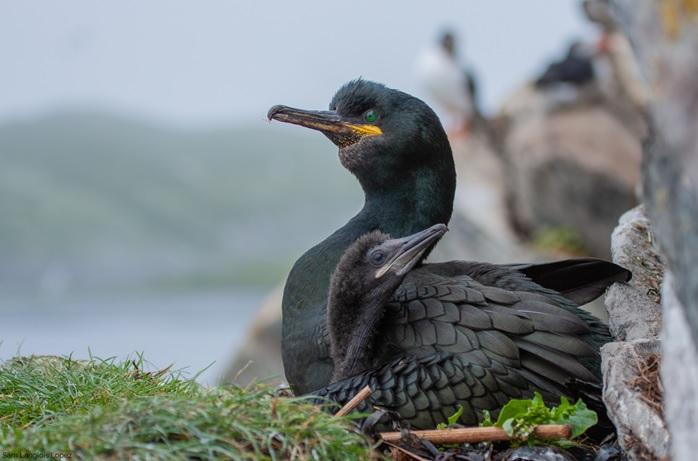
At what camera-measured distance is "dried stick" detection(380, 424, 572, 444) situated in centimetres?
416

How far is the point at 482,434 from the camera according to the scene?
13.7 ft

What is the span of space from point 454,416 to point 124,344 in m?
18.5

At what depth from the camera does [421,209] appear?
19.4 ft

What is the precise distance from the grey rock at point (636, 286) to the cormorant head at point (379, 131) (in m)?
1.05

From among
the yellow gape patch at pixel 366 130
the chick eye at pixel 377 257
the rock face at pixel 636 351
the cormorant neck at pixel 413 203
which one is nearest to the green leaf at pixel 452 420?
the rock face at pixel 636 351

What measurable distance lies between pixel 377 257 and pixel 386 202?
97 centimetres

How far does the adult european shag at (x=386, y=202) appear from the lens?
5.53 m

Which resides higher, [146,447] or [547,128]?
[547,128]

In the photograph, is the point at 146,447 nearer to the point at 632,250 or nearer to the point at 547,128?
the point at 632,250

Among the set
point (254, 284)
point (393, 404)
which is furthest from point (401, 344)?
point (254, 284)

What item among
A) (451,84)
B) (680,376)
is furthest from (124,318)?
(680,376)

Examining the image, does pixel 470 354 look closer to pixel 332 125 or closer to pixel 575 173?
pixel 332 125

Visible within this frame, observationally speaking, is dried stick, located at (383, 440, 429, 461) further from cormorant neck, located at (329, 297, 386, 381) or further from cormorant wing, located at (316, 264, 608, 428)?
cormorant neck, located at (329, 297, 386, 381)

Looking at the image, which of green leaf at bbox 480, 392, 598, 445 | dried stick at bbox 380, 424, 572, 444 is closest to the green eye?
green leaf at bbox 480, 392, 598, 445
